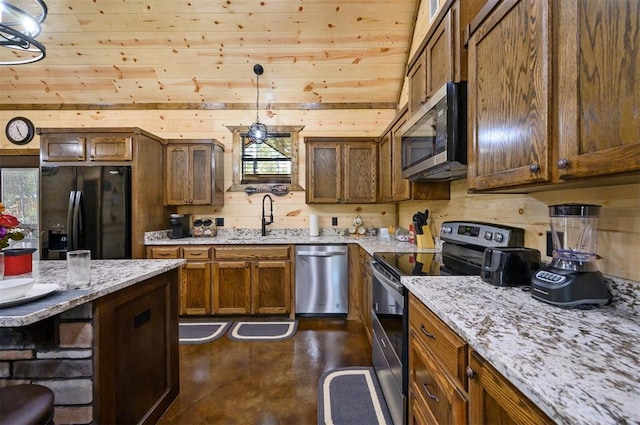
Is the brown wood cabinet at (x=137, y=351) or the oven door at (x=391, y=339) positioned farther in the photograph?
the oven door at (x=391, y=339)

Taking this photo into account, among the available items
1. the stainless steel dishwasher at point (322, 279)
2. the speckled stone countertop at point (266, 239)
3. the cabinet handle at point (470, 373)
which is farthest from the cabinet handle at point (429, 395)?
the stainless steel dishwasher at point (322, 279)

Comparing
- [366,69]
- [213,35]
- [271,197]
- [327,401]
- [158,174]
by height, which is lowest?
[327,401]

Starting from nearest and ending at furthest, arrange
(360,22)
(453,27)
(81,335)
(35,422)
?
(35,422), (81,335), (453,27), (360,22)

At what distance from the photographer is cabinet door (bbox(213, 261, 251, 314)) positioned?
10.9ft

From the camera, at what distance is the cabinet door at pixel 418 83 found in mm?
1982

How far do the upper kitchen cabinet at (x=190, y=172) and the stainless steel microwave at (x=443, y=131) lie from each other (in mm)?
2640

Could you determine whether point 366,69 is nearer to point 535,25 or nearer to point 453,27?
point 453,27

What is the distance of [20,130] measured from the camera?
13.0 feet

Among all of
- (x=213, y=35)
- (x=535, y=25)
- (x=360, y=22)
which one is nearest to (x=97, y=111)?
(x=213, y=35)

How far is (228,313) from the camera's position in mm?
3322

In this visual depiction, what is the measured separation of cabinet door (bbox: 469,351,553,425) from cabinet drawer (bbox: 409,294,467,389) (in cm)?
5

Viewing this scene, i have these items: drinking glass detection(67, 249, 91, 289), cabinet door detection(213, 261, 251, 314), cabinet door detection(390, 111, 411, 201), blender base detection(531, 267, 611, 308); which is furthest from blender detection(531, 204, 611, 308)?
cabinet door detection(213, 261, 251, 314)

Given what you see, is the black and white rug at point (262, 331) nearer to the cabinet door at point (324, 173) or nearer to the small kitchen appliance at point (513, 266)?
the cabinet door at point (324, 173)

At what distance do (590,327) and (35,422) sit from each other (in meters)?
1.76
